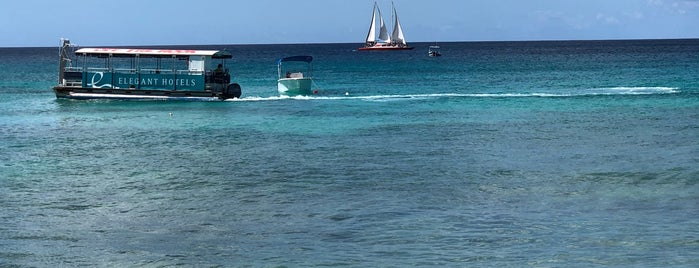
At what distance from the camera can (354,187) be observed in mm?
28125

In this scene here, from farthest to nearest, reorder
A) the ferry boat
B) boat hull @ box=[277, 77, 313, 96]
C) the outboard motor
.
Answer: boat hull @ box=[277, 77, 313, 96] → the outboard motor → the ferry boat

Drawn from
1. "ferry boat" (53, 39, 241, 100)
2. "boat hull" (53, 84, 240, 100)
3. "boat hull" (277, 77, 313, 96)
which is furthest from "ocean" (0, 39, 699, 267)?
"boat hull" (277, 77, 313, 96)

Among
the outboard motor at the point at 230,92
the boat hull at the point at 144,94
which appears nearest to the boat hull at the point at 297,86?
the outboard motor at the point at 230,92

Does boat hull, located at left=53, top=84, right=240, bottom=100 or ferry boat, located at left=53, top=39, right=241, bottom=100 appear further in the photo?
ferry boat, located at left=53, top=39, right=241, bottom=100

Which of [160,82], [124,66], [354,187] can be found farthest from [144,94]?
[124,66]

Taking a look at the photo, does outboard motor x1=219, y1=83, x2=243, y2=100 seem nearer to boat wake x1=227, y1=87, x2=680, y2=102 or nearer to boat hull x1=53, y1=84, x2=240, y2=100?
boat hull x1=53, y1=84, x2=240, y2=100

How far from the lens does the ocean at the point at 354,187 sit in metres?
20.1

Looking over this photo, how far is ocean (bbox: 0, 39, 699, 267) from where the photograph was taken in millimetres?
20114

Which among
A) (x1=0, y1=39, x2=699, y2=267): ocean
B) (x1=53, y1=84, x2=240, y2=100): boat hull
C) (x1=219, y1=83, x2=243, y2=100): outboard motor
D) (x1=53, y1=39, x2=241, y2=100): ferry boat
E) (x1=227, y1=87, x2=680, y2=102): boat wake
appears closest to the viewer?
(x1=0, y1=39, x2=699, y2=267): ocean

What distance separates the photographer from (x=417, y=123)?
4806cm

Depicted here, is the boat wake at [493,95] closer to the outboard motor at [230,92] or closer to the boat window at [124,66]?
the outboard motor at [230,92]

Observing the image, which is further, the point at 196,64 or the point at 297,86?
the point at 297,86

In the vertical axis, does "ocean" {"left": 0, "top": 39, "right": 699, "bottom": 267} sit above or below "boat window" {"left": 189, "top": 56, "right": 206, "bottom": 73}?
below

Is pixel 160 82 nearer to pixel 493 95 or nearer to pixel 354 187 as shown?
pixel 493 95
